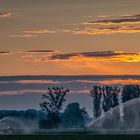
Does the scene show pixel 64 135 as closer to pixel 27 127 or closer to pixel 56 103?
pixel 27 127

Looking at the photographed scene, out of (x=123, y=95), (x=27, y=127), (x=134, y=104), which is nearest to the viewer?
(x=27, y=127)

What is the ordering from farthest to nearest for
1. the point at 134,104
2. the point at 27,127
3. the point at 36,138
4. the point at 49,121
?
the point at 49,121 → the point at 134,104 → the point at 27,127 → the point at 36,138

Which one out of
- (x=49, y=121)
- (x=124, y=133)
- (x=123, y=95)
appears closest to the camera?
(x=124, y=133)

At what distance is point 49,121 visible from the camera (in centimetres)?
15025

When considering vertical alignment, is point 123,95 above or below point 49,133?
above

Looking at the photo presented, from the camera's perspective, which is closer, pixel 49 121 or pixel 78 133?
pixel 78 133

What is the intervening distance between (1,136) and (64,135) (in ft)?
20.3

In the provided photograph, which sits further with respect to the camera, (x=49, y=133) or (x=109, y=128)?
(x=109, y=128)

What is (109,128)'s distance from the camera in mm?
88375

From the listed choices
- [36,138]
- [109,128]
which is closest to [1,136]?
[36,138]

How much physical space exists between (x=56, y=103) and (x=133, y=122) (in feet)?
237

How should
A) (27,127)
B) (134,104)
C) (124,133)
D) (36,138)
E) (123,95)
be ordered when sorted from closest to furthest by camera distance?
(36,138) → (124,133) → (27,127) → (134,104) → (123,95)

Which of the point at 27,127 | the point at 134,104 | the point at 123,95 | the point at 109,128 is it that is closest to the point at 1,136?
the point at 27,127

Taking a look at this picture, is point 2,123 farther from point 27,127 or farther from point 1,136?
point 1,136
